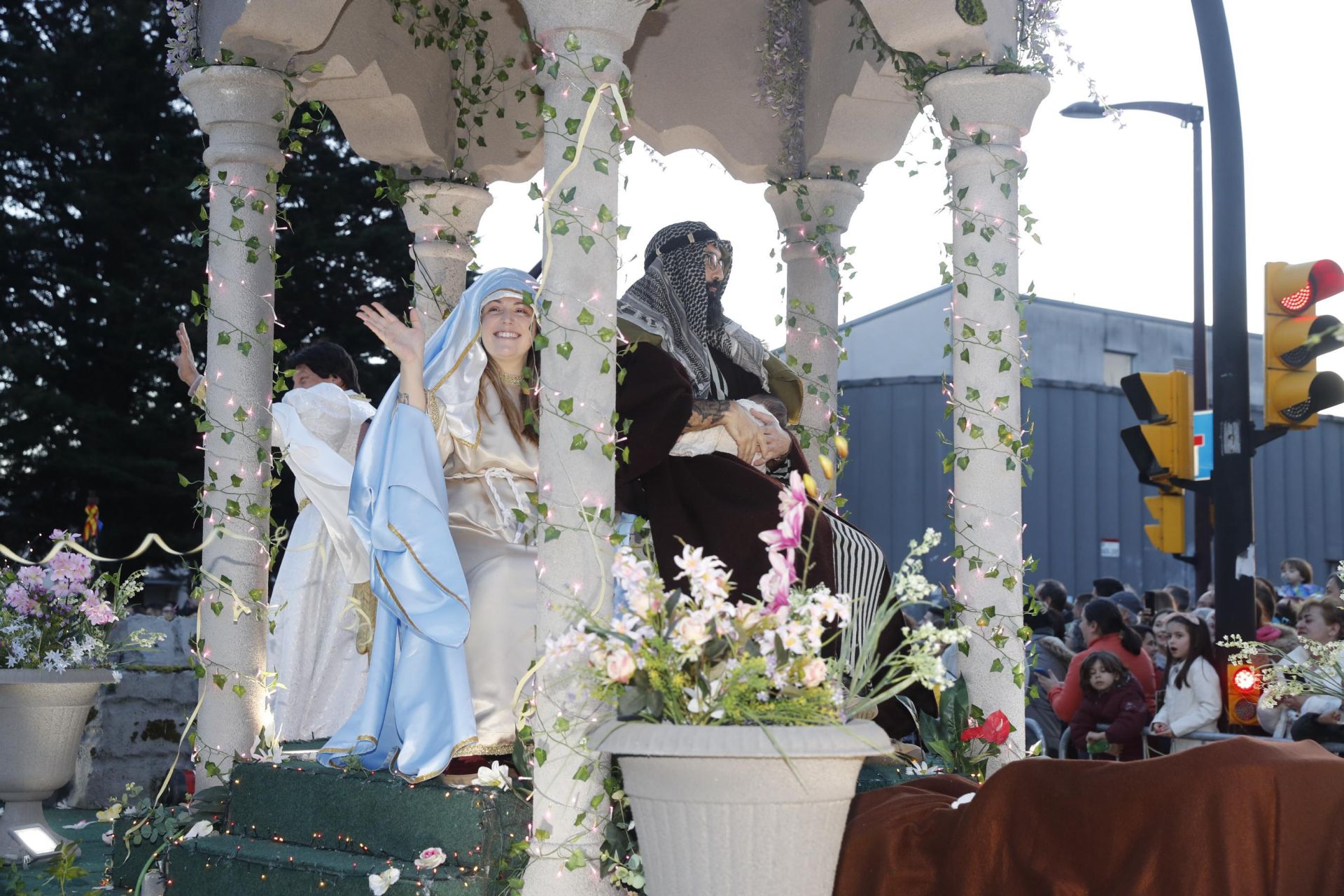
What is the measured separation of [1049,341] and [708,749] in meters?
23.1

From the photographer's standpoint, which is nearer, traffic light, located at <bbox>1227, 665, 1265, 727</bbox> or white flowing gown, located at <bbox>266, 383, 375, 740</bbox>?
traffic light, located at <bbox>1227, 665, 1265, 727</bbox>

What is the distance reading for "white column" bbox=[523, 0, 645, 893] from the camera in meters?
4.41

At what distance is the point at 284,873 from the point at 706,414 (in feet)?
7.86

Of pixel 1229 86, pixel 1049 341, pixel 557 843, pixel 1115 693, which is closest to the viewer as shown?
pixel 557 843

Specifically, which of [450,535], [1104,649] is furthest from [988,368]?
[1104,649]

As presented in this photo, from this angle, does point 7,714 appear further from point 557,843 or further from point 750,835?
point 750,835

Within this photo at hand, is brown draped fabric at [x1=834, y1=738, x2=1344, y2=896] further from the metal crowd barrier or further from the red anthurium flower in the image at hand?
the metal crowd barrier

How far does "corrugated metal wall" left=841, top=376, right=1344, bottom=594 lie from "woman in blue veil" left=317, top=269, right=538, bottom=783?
15547 millimetres

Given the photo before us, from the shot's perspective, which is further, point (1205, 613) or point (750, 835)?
point (1205, 613)

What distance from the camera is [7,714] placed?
281 inches

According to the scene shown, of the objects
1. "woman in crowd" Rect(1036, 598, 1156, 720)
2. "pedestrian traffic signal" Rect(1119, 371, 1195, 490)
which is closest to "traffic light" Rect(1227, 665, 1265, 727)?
"woman in crowd" Rect(1036, 598, 1156, 720)

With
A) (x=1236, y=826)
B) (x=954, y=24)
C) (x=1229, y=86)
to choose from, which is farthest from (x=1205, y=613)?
(x=1236, y=826)

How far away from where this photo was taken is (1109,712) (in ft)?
25.1

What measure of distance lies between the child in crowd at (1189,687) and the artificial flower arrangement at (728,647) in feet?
13.7
